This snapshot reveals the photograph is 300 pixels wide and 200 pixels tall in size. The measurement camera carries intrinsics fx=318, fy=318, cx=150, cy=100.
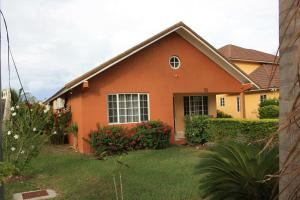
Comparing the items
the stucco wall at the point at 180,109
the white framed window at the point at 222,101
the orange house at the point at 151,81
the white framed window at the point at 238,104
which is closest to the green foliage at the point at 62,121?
the orange house at the point at 151,81

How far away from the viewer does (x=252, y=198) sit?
3.88 metres

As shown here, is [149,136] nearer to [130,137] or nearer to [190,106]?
[130,137]

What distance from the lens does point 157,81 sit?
16094 mm

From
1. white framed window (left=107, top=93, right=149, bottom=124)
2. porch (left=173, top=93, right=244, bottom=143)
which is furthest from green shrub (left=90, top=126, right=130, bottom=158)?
porch (left=173, top=93, right=244, bottom=143)

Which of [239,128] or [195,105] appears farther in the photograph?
[195,105]

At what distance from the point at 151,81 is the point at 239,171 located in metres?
12.2

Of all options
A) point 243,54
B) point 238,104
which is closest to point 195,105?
point 238,104

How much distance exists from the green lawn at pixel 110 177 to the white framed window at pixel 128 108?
100 inches

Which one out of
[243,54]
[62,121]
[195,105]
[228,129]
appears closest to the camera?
[228,129]

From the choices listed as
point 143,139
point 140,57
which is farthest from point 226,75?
point 143,139

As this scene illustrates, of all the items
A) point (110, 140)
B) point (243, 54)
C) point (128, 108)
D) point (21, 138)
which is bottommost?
point (110, 140)

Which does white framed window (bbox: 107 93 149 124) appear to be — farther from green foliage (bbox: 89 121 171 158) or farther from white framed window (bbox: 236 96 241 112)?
white framed window (bbox: 236 96 241 112)

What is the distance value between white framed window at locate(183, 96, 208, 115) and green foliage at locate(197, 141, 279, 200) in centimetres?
1493

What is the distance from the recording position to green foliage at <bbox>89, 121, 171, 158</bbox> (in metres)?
13.8
